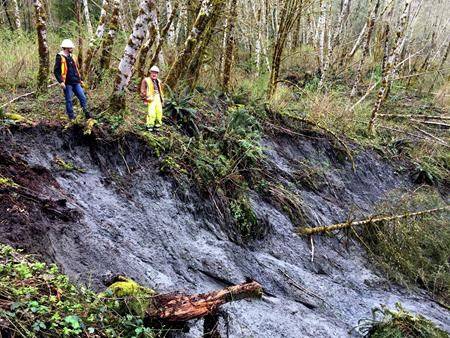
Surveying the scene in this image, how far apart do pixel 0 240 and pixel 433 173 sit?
1107cm

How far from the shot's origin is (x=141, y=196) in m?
6.15

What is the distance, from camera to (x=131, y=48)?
7.25m

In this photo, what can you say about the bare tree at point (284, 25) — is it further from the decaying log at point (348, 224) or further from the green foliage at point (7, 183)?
the green foliage at point (7, 183)

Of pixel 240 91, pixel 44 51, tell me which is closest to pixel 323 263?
pixel 240 91

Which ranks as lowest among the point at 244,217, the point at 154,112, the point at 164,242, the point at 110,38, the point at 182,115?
the point at 244,217

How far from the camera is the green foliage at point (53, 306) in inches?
113

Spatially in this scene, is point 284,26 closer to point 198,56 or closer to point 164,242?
point 198,56

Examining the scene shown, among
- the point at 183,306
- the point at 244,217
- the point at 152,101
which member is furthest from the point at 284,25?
the point at 183,306

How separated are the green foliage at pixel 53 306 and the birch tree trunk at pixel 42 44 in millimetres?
5499

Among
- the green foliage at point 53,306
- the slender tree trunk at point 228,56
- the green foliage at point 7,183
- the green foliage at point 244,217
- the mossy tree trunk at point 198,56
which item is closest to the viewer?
the green foliage at point 53,306

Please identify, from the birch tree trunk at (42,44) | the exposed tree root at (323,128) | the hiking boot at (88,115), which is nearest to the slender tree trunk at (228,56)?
the exposed tree root at (323,128)

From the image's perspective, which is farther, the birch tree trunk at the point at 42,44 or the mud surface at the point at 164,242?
the birch tree trunk at the point at 42,44

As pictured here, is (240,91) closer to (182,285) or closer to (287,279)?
(287,279)

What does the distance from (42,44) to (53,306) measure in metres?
6.64
